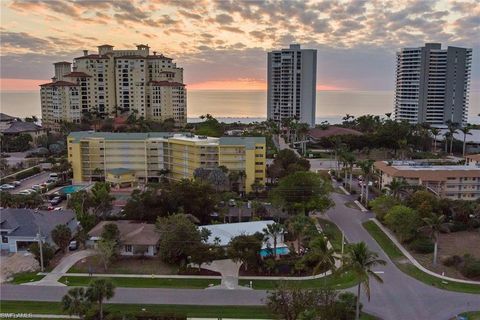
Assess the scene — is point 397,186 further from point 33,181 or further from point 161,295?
point 33,181

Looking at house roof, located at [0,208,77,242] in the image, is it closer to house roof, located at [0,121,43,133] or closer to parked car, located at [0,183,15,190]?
parked car, located at [0,183,15,190]

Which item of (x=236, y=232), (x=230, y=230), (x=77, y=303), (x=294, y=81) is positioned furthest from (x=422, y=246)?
(x=294, y=81)

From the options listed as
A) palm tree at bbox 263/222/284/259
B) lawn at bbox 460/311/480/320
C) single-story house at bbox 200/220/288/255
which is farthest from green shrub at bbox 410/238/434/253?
palm tree at bbox 263/222/284/259

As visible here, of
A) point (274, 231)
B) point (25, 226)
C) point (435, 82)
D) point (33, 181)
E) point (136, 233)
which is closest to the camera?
point (274, 231)

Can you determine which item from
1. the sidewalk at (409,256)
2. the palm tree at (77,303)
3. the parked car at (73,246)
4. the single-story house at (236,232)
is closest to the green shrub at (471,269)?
the sidewalk at (409,256)

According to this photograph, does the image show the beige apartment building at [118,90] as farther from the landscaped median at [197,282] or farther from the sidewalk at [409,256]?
the landscaped median at [197,282]

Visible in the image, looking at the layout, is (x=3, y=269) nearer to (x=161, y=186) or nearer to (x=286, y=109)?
(x=161, y=186)
